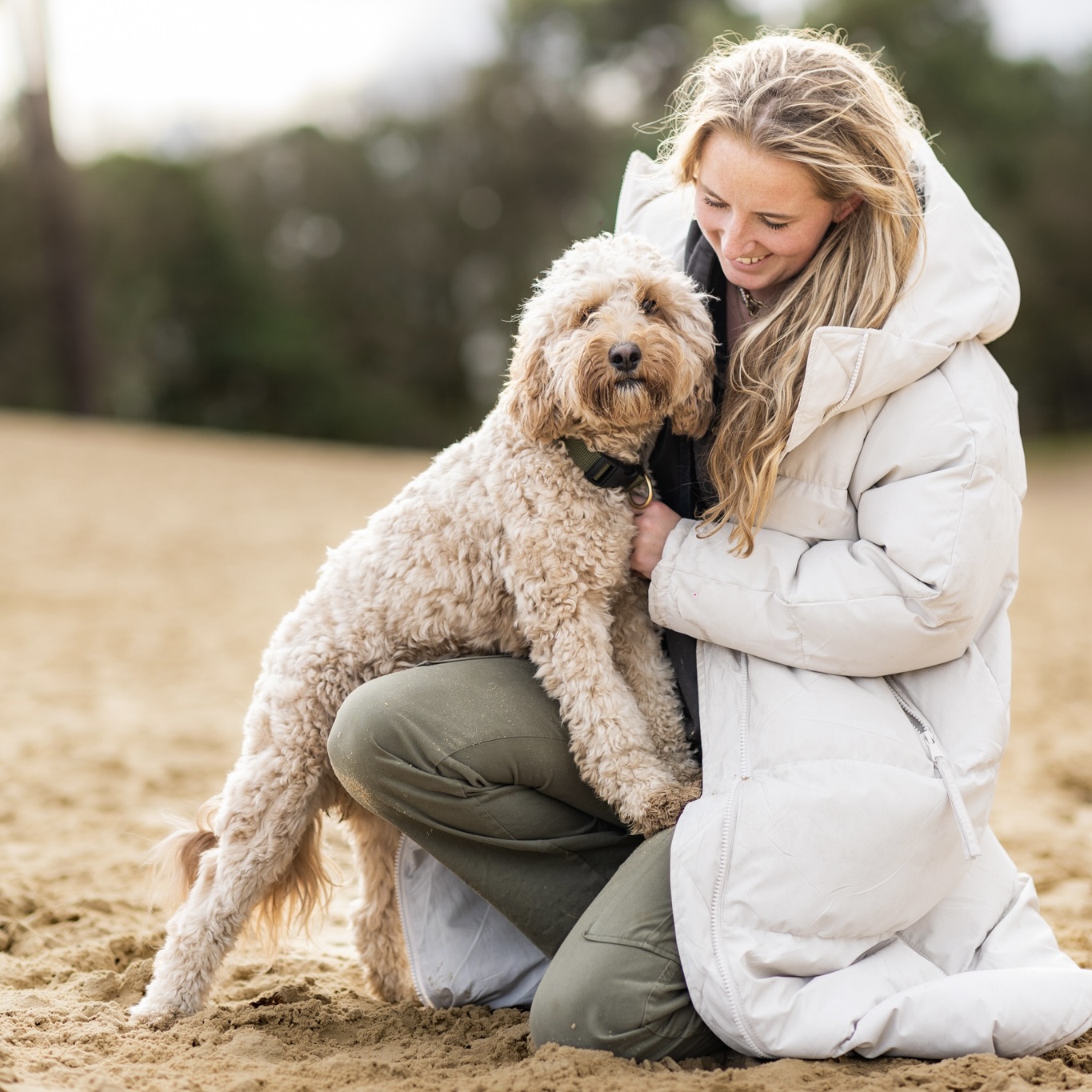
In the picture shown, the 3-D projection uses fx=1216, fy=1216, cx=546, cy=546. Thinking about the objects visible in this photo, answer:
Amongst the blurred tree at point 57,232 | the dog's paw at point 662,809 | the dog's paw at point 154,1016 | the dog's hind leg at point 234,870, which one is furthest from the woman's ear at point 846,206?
the blurred tree at point 57,232

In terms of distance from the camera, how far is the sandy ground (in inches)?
90.8

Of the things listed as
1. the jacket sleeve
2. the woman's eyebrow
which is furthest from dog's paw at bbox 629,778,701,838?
the woman's eyebrow

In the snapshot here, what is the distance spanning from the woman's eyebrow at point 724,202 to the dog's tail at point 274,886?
1.67 m

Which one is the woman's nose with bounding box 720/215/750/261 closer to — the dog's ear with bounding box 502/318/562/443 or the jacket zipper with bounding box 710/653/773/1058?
the dog's ear with bounding box 502/318/562/443

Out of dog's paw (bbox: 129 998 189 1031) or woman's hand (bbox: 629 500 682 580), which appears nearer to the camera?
dog's paw (bbox: 129 998 189 1031)

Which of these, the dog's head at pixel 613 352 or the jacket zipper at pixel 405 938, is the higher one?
the dog's head at pixel 613 352

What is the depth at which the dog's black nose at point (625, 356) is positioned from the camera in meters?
2.62

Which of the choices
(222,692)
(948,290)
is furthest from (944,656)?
(222,692)

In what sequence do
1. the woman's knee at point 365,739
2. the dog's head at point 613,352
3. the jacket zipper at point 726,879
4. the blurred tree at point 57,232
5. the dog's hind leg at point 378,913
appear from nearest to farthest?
the jacket zipper at point 726,879 → the woman's knee at point 365,739 → the dog's head at point 613,352 → the dog's hind leg at point 378,913 → the blurred tree at point 57,232

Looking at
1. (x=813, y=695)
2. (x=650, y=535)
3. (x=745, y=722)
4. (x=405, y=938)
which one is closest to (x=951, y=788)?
(x=813, y=695)

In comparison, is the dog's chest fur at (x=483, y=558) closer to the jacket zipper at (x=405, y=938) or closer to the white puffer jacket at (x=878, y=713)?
the white puffer jacket at (x=878, y=713)

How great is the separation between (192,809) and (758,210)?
293cm

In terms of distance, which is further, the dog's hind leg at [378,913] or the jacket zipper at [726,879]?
the dog's hind leg at [378,913]

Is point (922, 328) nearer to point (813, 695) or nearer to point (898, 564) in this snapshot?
point (898, 564)
